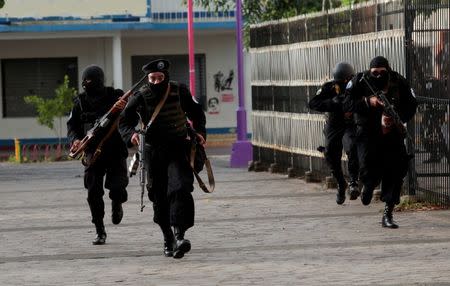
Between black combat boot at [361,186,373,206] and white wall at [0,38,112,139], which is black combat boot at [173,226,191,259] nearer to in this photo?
black combat boot at [361,186,373,206]

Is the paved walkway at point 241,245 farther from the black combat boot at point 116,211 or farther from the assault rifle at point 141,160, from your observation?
the assault rifle at point 141,160

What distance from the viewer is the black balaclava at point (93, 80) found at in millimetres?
14008

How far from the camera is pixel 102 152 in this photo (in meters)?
13.9

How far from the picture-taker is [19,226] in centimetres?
1606

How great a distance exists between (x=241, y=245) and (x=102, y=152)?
5.87 feet

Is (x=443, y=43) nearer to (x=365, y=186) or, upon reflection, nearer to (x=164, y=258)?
(x=365, y=186)

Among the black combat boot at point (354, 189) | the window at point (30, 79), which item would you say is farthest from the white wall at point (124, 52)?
the black combat boot at point (354, 189)

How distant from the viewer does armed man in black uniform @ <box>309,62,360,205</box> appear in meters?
16.4

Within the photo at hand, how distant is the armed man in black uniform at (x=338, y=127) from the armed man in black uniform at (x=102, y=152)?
127 inches

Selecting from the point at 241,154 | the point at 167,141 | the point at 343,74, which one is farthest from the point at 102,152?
the point at 241,154

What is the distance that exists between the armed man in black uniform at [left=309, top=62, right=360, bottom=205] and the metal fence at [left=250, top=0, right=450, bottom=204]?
0.71m

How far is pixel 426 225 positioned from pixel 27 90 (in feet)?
92.7

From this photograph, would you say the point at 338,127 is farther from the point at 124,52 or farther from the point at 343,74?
the point at 124,52

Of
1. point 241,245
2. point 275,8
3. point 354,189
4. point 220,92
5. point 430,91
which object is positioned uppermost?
point 275,8
